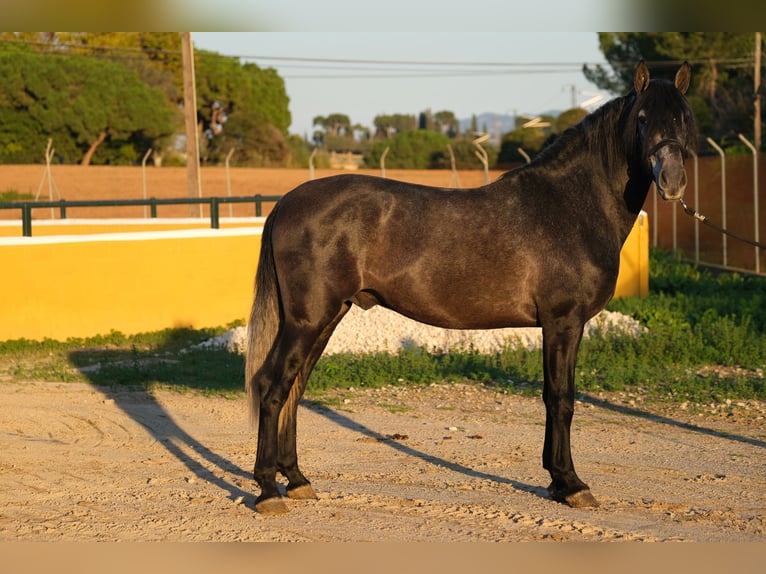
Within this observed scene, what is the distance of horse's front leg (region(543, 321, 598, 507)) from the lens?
5.50 metres

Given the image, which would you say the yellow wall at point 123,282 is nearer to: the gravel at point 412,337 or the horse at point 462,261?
the gravel at point 412,337

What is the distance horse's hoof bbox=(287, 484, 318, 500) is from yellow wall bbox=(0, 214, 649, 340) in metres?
6.90

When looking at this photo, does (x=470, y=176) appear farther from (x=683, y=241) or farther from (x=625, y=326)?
(x=625, y=326)

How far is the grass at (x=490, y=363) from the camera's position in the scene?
29.3 feet

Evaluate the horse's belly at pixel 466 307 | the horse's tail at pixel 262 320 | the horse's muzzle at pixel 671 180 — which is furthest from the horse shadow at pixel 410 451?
the horse's muzzle at pixel 671 180

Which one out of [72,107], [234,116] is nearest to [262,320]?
[72,107]

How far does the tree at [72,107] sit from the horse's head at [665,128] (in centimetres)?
3804

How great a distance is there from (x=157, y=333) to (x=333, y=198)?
7031 millimetres

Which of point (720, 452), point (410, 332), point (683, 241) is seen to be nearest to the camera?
point (720, 452)

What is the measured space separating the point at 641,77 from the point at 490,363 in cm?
491

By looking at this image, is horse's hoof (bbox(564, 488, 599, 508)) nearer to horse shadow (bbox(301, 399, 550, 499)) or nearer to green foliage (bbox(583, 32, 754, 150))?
horse shadow (bbox(301, 399, 550, 499))

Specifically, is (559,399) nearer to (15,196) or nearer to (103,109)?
(15,196)

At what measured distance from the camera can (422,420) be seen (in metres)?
7.79

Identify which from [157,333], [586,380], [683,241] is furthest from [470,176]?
[586,380]
